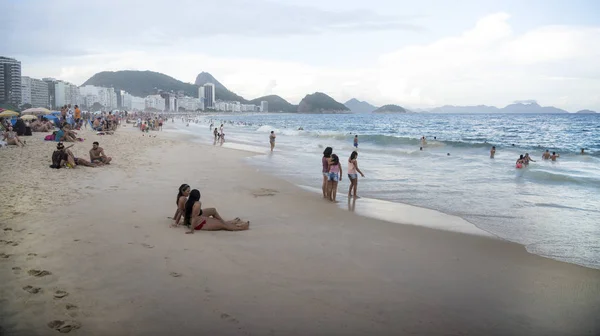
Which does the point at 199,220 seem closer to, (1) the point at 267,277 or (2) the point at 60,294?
(1) the point at 267,277

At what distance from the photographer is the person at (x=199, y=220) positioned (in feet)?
22.4

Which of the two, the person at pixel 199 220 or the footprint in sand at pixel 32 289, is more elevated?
the person at pixel 199 220

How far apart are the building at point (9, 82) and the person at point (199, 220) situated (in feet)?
365

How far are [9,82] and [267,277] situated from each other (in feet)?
402

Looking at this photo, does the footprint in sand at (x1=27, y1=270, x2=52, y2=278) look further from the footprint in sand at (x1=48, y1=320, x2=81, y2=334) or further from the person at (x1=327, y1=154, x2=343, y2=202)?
the person at (x1=327, y1=154, x2=343, y2=202)

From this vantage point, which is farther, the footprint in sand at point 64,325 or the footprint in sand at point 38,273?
the footprint in sand at point 38,273

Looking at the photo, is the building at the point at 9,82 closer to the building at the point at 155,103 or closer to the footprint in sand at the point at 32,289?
the building at the point at 155,103

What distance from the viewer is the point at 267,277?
5.02 metres

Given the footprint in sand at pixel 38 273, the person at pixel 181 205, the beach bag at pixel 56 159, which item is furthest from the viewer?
the beach bag at pixel 56 159

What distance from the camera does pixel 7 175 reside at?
1072 centimetres

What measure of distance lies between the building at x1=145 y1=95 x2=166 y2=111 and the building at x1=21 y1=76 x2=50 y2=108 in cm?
4884

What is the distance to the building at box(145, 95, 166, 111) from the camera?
626 ft

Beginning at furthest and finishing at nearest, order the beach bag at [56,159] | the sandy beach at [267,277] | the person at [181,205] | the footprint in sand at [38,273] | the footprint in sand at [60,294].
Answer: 1. the beach bag at [56,159]
2. the person at [181,205]
3. the footprint in sand at [38,273]
4. the footprint in sand at [60,294]
5. the sandy beach at [267,277]

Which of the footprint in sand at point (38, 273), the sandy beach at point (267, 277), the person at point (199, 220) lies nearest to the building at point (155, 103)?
the sandy beach at point (267, 277)
